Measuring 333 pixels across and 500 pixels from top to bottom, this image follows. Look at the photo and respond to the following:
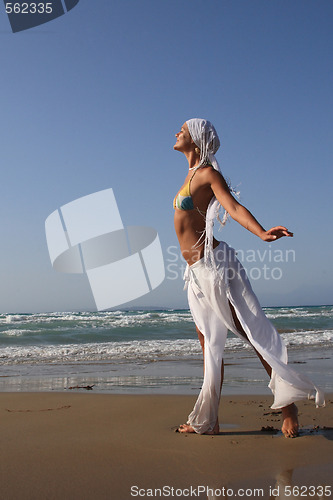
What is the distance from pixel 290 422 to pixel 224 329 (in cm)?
69

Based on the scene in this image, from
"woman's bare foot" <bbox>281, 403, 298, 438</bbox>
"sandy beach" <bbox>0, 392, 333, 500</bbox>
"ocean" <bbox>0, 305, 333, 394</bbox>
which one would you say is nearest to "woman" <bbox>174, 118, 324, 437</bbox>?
"woman's bare foot" <bbox>281, 403, 298, 438</bbox>

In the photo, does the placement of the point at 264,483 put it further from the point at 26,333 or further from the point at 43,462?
the point at 26,333

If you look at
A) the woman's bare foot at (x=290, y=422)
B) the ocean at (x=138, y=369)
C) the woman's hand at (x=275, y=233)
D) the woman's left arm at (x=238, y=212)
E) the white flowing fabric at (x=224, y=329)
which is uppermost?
the woman's left arm at (x=238, y=212)

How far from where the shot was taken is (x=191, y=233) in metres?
3.18

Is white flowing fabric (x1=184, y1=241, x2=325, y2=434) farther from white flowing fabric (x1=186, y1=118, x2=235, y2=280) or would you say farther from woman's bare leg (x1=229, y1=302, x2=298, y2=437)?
white flowing fabric (x1=186, y1=118, x2=235, y2=280)

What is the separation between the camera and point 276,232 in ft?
7.86

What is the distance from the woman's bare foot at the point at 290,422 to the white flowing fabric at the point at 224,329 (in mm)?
119

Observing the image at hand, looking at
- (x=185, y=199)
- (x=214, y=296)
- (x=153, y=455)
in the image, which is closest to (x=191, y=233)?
(x=185, y=199)

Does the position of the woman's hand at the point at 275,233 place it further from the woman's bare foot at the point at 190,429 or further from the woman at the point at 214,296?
the woman's bare foot at the point at 190,429

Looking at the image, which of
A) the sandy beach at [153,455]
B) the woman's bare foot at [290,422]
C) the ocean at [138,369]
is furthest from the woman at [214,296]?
the ocean at [138,369]

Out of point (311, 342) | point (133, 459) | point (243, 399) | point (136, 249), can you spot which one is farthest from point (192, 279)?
point (311, 342)

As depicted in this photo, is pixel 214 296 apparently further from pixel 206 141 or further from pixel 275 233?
pixel 206 141

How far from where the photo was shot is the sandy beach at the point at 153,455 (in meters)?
2.04

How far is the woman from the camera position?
2.86 m
